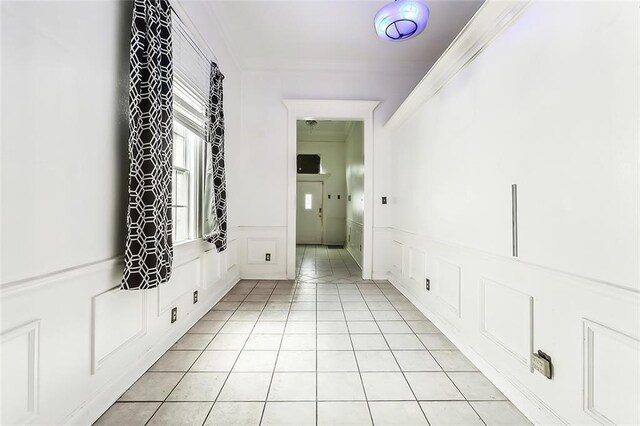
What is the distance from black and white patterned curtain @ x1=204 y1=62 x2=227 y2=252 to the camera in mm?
2762

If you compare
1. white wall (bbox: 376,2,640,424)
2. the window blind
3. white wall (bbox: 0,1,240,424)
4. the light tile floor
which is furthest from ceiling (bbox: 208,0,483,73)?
the light tile floor

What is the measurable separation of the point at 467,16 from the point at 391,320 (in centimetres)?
319

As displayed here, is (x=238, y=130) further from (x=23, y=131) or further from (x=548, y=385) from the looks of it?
(x=548, y=385)

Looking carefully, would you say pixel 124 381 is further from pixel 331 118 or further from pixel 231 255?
pixel 331 118

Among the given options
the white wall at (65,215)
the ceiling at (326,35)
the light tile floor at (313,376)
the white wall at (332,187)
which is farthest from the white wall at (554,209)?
the white wall at (332,187)

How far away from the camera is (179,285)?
7.27ft

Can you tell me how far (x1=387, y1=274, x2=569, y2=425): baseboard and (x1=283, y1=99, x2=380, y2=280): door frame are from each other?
189 cm

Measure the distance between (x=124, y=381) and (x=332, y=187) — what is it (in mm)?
7034

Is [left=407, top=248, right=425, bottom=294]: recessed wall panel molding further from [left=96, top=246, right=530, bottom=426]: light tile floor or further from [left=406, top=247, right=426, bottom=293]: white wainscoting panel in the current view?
[left=96, top=246, right=530, bottom=426]: light tile floor

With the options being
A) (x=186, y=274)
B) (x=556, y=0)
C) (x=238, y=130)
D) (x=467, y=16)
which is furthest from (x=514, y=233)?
(x=238, y=130)

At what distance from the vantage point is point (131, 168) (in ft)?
4.88

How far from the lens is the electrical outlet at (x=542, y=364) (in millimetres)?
1286

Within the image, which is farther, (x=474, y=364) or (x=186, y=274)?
(x=186, y=274)

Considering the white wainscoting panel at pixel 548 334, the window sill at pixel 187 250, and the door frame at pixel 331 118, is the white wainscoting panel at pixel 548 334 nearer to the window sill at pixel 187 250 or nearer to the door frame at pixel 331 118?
the door frame at pixel 331 118
